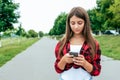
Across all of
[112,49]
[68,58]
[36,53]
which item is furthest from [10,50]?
[68,58]

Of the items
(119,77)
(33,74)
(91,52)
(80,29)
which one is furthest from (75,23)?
(33,74)

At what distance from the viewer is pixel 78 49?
11.3ft

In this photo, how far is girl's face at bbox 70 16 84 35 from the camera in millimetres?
3461

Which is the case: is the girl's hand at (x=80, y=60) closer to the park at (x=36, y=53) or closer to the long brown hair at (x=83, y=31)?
the long brown hair at (x=83, y=31)

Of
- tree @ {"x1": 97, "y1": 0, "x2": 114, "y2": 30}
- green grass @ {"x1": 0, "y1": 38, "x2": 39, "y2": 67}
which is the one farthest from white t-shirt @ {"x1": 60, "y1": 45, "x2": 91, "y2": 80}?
tree @ {"x1": 97, "y1": 0, "x2": 114, "y2": 30}

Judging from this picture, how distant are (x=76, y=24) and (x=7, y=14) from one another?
3170cm

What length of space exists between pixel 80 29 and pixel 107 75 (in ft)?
28.1

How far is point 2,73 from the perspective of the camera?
13203 millimetres

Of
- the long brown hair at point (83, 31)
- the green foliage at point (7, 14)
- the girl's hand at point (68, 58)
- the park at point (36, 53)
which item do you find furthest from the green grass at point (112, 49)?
the girl's hand at point (68, 58)

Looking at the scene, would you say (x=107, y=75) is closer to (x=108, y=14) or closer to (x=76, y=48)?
(x=76, y=48)

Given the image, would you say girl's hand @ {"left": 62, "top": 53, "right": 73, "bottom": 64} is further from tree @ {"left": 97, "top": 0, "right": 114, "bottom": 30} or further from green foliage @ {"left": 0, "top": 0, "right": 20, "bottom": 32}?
tree @ {"left": 97, "top": 0, "right": 114, "bottom": 30}

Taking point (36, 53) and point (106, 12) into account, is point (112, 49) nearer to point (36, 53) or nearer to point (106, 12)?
point (36, 53)

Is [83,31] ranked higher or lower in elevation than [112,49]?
higher

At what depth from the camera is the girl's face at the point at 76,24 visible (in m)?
3.46
